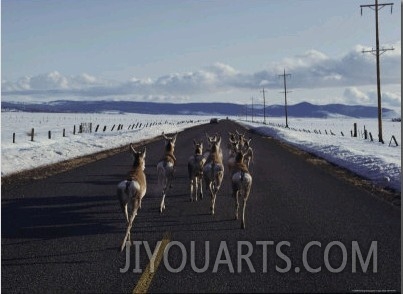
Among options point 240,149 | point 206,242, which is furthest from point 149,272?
point 240,149

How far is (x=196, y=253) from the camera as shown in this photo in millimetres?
8102

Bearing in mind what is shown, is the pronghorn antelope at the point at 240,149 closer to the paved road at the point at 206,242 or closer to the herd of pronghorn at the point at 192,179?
the herd of pronghorn at the point at 192,179

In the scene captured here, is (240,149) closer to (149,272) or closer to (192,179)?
(192,179)

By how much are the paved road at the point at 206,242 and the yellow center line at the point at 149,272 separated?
0.12 ft

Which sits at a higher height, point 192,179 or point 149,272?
point 192,179

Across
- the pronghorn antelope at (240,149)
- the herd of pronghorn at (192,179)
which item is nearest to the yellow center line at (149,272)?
the herd of pronghorn at (192,179)

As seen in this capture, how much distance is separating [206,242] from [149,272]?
71.9 inches

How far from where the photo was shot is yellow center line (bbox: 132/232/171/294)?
6547 mm

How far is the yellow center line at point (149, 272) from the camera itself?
6547mm

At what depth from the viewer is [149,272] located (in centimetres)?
718

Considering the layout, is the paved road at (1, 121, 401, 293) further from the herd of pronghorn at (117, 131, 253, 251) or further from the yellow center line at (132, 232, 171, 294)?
the herd of pronghorn at (117, 131, 253, 251)

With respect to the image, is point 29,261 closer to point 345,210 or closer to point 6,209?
point 6,209

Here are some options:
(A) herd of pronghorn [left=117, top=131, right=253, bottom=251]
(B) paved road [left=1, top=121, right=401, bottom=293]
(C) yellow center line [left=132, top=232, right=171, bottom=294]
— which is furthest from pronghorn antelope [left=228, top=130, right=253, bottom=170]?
(C) yellow center line [left=132, top=232, right=171, bottom=294]

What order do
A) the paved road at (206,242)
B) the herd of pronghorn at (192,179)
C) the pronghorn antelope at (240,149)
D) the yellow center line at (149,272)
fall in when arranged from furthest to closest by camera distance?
the pronghorn antelope at (240,149) → the herd of pronghorn at (192,179) → the paved road at (206,242) → the yellow center line at (149,272)
